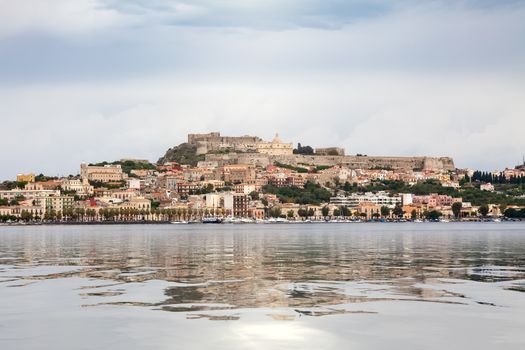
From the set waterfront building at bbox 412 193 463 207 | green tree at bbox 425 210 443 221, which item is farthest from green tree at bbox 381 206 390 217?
waterfront building at bbox 412 193 463 207

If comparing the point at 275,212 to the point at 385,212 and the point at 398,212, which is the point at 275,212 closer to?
the point at 385,212

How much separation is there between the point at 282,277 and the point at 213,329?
27.6ft

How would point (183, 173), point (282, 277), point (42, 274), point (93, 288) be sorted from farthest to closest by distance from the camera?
point (183, 173), point (42, 274), point (282, 277), point (93, 288)

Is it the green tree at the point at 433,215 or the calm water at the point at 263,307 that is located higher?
the green tree at the point at 433,215

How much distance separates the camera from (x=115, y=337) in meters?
14.6

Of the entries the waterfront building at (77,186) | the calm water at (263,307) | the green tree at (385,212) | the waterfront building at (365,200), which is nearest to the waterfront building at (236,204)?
the waterfront building at (365,200)

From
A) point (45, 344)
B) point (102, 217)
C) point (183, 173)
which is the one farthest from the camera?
point (183, 173)

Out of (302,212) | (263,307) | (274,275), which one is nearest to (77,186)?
(302,212)

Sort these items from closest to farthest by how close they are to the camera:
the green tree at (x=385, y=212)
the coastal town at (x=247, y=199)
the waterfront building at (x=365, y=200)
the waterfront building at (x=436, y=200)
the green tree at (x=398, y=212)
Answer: the coastal town at (x=247, y=199) < the green tree at (x=385, y=212) < the green tree at (x=398, y=212) < the waterfront building at (x=436, y=200) < the waterfront building at (x=365, y=200)

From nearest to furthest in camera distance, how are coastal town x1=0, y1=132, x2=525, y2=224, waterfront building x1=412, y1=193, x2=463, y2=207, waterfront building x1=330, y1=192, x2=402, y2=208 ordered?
coastal town x1=0, y1=132, x2=525, y2=224, waterfront building x1=412, y1=193, x2=463, y2=207, waterfront building x1=330, y1=192, x2=402, y2=208

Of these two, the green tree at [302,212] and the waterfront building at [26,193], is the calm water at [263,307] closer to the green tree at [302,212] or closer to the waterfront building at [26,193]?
the green tree at [302,212]

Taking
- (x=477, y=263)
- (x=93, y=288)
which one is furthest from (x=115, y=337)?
(x=477, y=263)

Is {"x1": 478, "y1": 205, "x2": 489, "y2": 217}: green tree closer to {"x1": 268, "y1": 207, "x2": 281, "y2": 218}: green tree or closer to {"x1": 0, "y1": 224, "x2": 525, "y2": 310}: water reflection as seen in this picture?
{"x1": 268, "y1": 207, "x2": 281, "y2": 218}: green tree

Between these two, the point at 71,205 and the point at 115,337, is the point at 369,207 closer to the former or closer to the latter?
the point at 71,205
